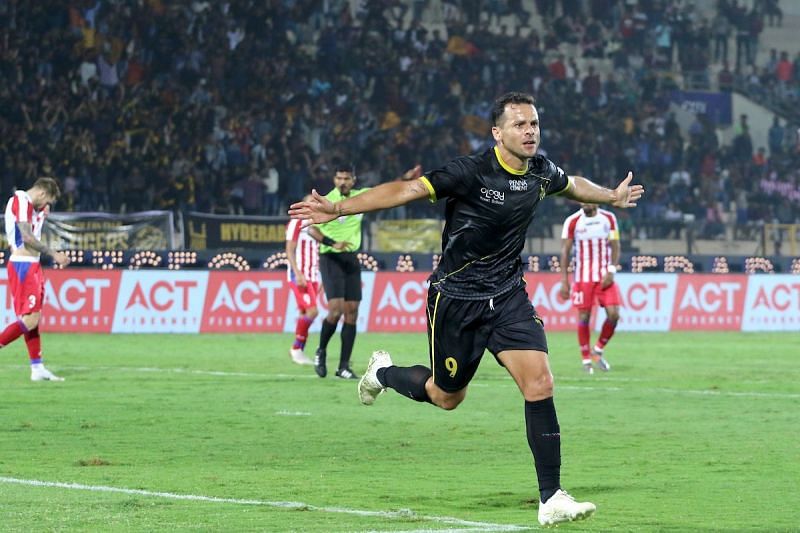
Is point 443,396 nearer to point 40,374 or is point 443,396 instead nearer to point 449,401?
point 449,401

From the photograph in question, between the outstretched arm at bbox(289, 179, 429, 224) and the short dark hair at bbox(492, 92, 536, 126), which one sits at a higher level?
the short dark hair at bbox(492, 92, 536, 126)

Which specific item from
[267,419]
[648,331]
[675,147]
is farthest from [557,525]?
[675,147]

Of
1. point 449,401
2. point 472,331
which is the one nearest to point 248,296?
point 449,401

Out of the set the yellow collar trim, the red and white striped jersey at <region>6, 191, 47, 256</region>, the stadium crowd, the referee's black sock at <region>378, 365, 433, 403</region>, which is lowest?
the referee's black sock at <region>378, 365, 433, 403</region>

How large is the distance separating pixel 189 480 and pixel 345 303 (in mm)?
8046

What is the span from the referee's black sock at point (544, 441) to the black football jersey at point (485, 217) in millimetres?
739

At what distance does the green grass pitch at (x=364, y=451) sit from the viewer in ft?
24.1

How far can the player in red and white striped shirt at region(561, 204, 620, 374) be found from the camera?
62.4ft

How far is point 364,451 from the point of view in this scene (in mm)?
10344

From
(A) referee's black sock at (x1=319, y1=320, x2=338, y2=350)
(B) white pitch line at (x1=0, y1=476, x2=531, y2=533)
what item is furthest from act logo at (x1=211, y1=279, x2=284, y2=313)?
(B) white pitch line at (x1=0, y1=476, x2=531, y2=533)

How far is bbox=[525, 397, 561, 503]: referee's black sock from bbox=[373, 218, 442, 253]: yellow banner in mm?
20853

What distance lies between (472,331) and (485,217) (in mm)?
655

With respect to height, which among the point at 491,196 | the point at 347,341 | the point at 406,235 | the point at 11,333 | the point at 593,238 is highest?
the point at 491,196

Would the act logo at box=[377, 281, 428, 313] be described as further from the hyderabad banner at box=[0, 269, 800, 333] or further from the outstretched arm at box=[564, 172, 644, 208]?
the outstretched arm at box=[564, 172, 644, 208]
